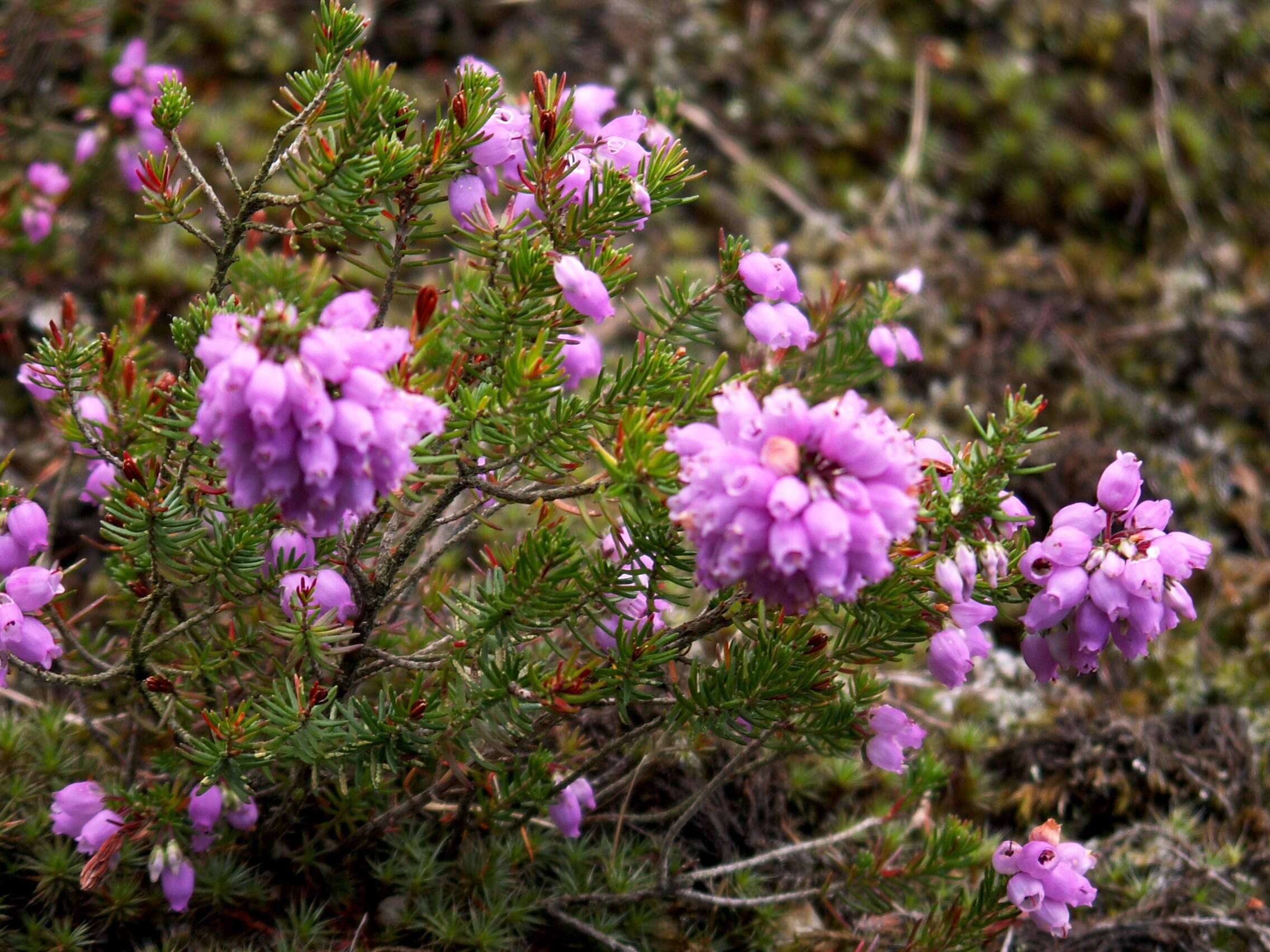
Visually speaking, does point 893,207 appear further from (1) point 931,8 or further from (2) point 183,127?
(2) point 183,127

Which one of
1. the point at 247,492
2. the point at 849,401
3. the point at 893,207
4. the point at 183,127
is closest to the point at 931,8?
the point at 893,207

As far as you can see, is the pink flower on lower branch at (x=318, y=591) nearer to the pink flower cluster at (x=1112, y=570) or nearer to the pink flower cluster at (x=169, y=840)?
the pink flower cluster at (x=169, y=840)

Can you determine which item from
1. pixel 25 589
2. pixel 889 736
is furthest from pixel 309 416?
pixel 889 736

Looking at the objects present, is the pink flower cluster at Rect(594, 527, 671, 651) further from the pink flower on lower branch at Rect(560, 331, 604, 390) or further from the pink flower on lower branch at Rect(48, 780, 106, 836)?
the pink flower on lower branch at Rect(48, 780, 106, 836)

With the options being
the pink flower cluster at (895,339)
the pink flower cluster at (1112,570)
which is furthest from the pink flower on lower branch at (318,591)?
the pink flower cluster at (895,339)

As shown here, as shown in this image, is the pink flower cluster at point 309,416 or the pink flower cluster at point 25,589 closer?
the pink flower cluster at point 309,416

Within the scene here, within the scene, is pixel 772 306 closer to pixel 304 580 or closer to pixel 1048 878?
pixel 304 580
